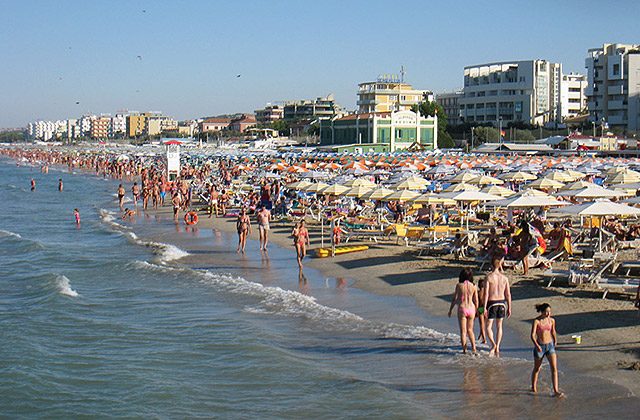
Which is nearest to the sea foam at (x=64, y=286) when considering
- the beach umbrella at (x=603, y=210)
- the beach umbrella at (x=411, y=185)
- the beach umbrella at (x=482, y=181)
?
the beach umbrella at (x=411, y=185)

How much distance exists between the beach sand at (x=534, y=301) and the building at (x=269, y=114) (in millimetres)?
149536

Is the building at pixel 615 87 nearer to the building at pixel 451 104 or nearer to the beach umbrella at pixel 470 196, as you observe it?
the building at pixel 451 104

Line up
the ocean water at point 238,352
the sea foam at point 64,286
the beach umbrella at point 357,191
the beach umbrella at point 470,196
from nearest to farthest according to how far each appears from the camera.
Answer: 1. the ocean water at point 238,352
2. the sea foam at point 64,286
3. the beach umbrella at point 470,196
4. the beach umbrella at point 357,191

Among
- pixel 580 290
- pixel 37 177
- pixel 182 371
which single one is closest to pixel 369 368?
pixel 182 371

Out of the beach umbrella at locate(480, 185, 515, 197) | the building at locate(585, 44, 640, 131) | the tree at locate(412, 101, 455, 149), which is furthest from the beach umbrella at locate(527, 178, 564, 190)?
the building at locate(585, 44, 640, 131)


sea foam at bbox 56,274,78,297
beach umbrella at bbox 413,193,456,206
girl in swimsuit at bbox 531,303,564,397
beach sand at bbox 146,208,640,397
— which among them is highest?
beach umbrella at bbox 413,193,456,206

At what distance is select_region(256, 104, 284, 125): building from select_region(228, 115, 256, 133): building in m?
2.28

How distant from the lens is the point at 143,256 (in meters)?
23.3

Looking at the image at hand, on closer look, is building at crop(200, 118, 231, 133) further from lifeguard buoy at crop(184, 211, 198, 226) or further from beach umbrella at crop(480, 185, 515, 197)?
beach umbrella at crop(480, 185, 515, 197)

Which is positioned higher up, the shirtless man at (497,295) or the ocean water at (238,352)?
the shirtless man at (497,295)

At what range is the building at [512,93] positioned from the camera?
101562 millimetres

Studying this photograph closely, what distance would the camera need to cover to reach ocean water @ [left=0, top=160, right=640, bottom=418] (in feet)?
Answer: 31.7

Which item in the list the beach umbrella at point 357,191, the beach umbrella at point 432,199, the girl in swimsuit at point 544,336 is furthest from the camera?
the beach umbrella at point 357,191

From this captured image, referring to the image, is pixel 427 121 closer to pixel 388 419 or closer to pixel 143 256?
pixel 143 256
